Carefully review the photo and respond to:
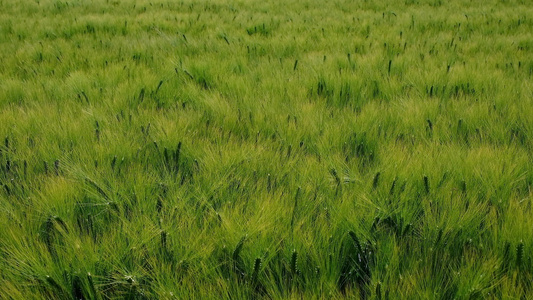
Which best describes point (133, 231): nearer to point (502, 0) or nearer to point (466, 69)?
point (466, 69)

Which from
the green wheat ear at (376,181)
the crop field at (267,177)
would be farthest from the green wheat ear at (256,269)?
the green wheat ear at (376,181)

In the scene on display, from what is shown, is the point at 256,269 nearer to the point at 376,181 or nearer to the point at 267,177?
the point at 267,177

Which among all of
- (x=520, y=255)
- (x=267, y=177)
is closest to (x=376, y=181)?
(x=267, y=177)

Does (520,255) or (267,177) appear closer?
(520,255)

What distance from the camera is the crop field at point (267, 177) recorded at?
3.07 feet

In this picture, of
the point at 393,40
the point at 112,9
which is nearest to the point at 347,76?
the point at 393,40

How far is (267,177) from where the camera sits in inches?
51.5

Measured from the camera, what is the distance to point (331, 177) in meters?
1.34

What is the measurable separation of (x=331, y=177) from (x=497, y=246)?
0.50 metres

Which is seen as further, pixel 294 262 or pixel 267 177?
pixel 267 177

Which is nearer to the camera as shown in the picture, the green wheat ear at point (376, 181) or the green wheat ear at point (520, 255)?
the green wheat ear at point (520, 255)

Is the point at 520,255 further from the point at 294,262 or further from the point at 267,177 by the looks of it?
the point at 267,177

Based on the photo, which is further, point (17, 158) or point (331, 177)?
point (17, 158)

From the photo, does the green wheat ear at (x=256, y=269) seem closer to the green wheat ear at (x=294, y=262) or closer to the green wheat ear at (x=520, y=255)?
the green wheat ear at (x=294, y=262)
